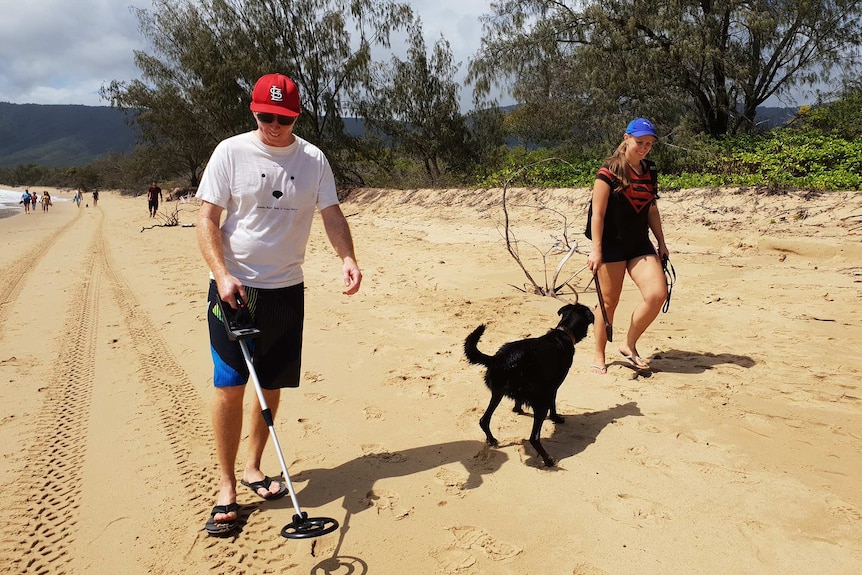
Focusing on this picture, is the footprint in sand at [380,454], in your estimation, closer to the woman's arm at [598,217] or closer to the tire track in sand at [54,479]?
the tire track in sand at [54,479]

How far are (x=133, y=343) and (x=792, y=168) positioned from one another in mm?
10904

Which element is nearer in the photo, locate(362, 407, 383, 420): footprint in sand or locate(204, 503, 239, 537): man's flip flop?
locate(204, 503, 239, 537): man's flip flop

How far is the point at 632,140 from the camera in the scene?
3975mm

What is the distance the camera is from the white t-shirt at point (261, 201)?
8.30ft

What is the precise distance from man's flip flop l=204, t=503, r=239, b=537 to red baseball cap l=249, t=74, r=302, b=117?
6.13ft

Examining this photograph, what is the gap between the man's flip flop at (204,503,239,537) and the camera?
2.62 m

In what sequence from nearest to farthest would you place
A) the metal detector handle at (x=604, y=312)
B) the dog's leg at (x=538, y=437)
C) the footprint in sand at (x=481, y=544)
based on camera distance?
the footprint in sand at (x=481, y=544) → the dog's leg at (x=538, y=437) → the metal detector handle at (x=604, y=312)

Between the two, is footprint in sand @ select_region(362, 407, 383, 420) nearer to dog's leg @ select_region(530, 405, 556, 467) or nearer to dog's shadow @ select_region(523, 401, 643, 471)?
dog's shadow @ select_region(523, 401, 643, 471)

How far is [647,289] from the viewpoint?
4.15m

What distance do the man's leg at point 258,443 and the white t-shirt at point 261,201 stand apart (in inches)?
25.4

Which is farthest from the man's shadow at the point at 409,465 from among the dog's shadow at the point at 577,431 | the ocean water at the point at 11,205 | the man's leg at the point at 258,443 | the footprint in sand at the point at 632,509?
the ocean water at the point at 11,205

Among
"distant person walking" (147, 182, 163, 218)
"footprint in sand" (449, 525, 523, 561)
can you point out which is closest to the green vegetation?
"distant person walking" (147, 182, 163, 218)

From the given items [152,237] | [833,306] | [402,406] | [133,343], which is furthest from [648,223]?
[152,237]

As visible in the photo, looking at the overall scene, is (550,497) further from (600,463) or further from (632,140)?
(632,140)
